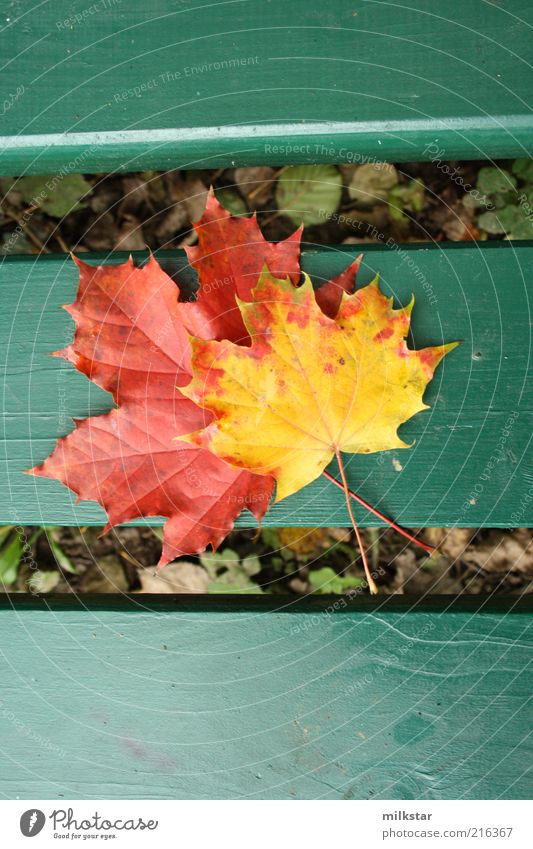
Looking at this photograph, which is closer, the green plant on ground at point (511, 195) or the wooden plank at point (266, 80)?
the wooden plank at point (266, 80)

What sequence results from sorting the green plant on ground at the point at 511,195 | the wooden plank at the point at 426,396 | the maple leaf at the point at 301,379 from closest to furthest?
the maple leaf at the point at 301,379 < the wooden plank at the point at 426,396 < the green plant on ground at the point at 511,195

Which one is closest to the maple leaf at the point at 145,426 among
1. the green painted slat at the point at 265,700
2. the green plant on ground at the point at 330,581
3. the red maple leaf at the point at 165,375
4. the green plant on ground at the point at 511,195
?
the red maple leaf at the point at 165,375

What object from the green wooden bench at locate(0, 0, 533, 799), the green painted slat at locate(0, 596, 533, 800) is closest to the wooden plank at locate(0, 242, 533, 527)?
the green wooden bench at locate(0, 0, 533, 799)

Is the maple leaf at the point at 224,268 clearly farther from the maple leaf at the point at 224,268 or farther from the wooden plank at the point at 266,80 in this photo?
the wooden plank at the point at 266,80

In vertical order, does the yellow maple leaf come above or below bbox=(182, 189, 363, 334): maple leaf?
below

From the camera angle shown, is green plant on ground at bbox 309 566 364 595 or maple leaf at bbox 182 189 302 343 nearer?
maple leaf at bbox 182 189 302 343

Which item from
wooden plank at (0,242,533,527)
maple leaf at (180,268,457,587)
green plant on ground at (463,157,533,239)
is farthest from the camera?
green plant on ground at (463,157,533,239)

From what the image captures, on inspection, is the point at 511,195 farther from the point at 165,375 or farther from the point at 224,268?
the point at 165,375

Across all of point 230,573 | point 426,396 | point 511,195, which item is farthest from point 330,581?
point 511,195

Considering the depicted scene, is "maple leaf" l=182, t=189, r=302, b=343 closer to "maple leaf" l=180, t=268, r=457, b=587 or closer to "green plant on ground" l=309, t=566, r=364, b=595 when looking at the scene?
"maple leaf" l=180, t=268, r=457, b=587
